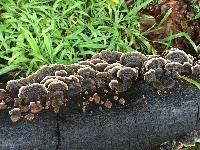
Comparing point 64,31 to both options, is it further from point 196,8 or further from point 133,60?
point 196,8

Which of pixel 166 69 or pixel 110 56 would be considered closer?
pixel 166 69

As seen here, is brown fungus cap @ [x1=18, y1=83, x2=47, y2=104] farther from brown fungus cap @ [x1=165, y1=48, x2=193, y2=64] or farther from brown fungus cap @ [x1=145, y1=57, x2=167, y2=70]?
brown fungus cap @ [x1=165, y1=48, x2=193, y2=64]

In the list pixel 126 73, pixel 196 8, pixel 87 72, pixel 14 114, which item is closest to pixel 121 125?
pixel 126 73

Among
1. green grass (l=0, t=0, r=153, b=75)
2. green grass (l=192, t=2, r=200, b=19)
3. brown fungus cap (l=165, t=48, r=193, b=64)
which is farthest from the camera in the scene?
green grass (l=192, t=2, r=200, b=19)

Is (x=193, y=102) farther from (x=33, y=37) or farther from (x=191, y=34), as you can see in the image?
(x=33, y=37)

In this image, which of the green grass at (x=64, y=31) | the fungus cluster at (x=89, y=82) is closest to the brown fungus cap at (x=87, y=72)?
the fungus cluster at (x=89, y=82)

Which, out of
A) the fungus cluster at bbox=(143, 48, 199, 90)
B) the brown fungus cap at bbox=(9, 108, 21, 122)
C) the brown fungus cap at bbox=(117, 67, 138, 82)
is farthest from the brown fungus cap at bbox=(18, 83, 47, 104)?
the fungus cluster at bbox=(143, 48, 199, 90)

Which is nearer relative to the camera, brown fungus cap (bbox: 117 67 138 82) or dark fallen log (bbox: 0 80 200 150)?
dark fallen log (bbox: 0 80 200 150)
